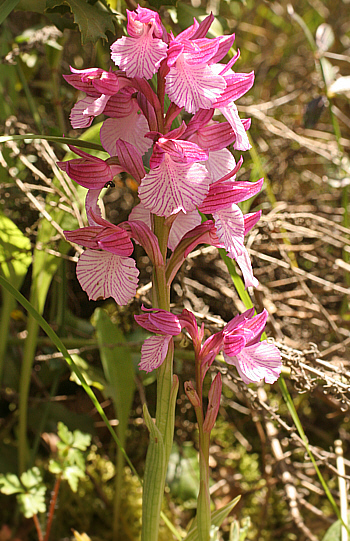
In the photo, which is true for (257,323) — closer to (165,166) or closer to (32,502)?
(165,166)

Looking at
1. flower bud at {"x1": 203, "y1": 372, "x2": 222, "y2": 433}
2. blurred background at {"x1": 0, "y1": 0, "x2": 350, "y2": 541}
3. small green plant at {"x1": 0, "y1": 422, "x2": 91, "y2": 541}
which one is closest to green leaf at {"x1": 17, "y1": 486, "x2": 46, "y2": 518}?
small green plant at {"x1": 0, "y1": 422, "x2": 91, "y2": 541}

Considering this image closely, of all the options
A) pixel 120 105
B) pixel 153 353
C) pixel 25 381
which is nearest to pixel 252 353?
pixel 153 353

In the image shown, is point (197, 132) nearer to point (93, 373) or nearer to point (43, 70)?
point (93, 373)

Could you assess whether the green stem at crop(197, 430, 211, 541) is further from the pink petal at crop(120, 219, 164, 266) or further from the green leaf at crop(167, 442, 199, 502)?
the green leaf at crop(167, 442, 199, 502)

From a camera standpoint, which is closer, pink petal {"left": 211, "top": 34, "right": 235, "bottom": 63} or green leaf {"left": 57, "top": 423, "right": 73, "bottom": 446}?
pink petal {"left": 211, "top": 34, "right": 235, "bottom": 63}

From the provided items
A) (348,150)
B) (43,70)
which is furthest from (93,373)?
(348,150)

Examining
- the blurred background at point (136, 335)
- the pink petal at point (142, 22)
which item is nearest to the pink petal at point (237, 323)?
the blurred background at point (136, 335)
